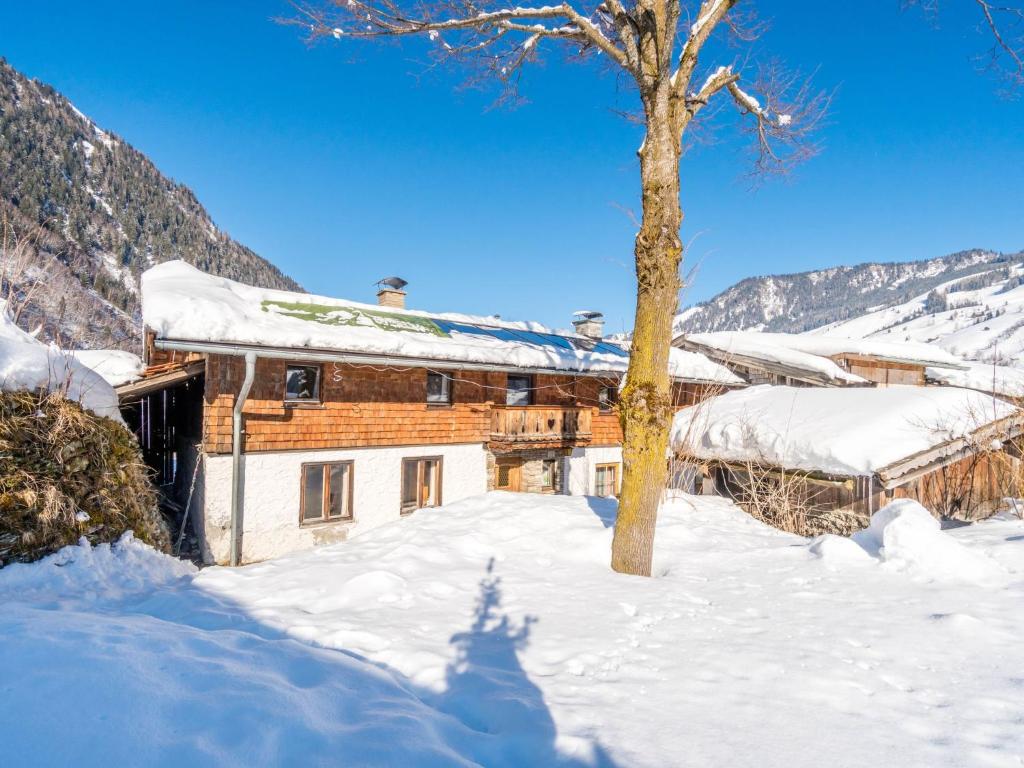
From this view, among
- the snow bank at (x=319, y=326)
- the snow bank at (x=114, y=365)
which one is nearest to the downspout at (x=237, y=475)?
the snow bank at (x=319, y=326)

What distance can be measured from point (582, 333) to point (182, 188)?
3245 inches

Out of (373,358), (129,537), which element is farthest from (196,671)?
(373,358)

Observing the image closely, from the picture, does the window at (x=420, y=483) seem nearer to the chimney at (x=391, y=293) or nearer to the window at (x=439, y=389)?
the window at (x=439, y=389)

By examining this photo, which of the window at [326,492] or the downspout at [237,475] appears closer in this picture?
the downspout at [237,475]

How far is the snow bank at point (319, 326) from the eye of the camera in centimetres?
930

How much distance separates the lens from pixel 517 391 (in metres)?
14.4

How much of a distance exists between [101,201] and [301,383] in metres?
73.4

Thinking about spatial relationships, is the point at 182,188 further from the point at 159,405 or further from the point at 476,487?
the point at 476,487

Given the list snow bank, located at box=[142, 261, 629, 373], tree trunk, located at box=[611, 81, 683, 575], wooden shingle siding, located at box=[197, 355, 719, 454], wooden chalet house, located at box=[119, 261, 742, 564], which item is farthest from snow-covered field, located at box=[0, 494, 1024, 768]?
snow bank, located at box=[142, 261, 629, 373]

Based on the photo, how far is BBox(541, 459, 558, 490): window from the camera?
15.4 m

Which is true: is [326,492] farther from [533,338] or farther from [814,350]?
[814,350]

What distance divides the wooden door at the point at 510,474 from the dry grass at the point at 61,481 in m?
9.50

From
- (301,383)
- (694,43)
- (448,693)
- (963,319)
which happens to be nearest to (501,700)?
(448,693)

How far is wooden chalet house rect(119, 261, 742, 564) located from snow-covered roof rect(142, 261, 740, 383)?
0.15ft
